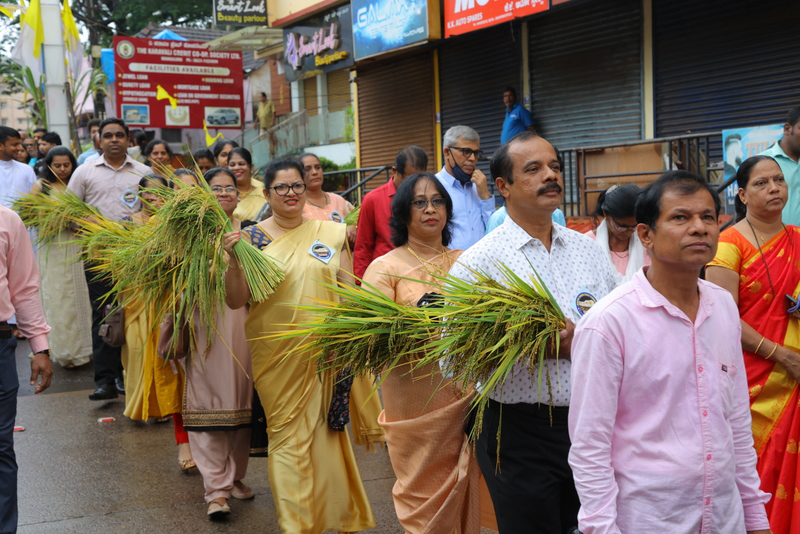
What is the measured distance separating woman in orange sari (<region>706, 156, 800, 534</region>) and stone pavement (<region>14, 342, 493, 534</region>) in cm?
152

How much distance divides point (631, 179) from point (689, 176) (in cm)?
721

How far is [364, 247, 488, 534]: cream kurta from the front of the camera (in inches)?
138

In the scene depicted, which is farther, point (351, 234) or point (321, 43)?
point (321, 43)

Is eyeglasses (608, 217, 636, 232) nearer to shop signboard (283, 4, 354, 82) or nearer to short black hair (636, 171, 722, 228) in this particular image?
short black hair (636, 171, 722, 228)

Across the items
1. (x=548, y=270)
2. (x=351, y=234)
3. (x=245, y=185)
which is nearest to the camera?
(x=548, y=270)

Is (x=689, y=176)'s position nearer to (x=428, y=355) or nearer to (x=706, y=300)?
(x=706, y=300)

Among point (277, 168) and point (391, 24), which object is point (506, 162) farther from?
point (391, 24)

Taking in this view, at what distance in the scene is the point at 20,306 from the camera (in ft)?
13.5

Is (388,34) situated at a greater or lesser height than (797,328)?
greater

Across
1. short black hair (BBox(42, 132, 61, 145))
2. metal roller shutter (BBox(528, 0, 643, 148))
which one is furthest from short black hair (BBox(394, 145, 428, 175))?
short black hair (BBox(42, 132, 61, 145))

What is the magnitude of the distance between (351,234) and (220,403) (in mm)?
1750

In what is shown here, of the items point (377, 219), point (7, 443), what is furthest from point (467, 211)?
point (7, 443)

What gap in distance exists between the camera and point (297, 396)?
4.10 metres

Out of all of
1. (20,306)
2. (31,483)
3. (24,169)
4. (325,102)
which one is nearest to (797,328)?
(20,306)
